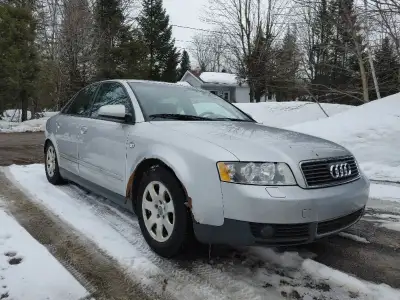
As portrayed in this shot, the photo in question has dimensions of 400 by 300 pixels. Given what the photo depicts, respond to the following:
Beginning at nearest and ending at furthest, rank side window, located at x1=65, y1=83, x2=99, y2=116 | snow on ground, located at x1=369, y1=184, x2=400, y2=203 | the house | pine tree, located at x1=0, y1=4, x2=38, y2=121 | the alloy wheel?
the alloy wheel
side window, located at x1=65, y1=83, x2=99, y2=116
snow on ground, located at x1=369, y1=184, x2=400, y2=203
pine tree, located at x1=0, y1=4, x2=38, y2=121
the house

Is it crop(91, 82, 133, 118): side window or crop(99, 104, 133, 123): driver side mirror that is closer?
crop(99, 104, 133, 123): driver side mirror

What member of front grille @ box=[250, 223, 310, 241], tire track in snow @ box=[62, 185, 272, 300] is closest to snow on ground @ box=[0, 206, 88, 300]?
tire track in snow @ box=[62, 185, 272, 300]

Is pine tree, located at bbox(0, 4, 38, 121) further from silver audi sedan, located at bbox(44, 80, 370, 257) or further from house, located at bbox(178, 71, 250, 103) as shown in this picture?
house, located at bbox(178, 71, 250, 103)

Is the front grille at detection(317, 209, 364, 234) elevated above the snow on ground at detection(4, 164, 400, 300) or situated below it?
above

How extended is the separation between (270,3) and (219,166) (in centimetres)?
3039

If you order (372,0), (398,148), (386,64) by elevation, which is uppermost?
(372,0)

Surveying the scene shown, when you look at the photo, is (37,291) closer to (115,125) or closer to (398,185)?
(115,125)

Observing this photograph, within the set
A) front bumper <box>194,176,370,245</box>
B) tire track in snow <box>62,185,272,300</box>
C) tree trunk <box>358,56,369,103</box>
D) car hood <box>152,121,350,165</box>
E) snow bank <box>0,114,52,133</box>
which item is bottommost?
tire track in snow <box>62,185,272,300</box>

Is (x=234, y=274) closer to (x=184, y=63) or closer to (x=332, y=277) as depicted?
(x=332, y=277)

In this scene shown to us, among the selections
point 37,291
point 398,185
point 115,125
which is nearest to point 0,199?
point 115,125

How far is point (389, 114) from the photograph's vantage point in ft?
26.0

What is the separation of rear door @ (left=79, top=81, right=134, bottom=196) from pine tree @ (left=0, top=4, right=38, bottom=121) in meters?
15.3

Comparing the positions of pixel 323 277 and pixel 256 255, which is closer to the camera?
pixel 323 277

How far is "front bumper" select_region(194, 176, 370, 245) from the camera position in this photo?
2389 millimetres
